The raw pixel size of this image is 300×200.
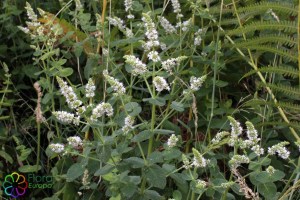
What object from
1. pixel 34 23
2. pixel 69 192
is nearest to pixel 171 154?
pixel 69 192

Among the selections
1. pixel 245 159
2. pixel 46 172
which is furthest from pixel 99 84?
pixel 245 159

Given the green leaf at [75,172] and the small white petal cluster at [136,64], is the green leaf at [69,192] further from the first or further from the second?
the small white petal cluster at [136,64]

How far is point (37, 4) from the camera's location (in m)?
3.97

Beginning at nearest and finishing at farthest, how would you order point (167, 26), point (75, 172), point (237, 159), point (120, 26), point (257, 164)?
point (237, 159), point (257, 164), point (75, 172), point (120, 26), point (167, 26)

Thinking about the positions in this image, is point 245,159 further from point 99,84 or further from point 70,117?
point 99,84

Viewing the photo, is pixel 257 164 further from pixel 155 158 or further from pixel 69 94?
pixel 69 94

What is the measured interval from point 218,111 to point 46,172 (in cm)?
94

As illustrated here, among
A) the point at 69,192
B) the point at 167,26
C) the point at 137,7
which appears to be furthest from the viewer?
the point at 137,7

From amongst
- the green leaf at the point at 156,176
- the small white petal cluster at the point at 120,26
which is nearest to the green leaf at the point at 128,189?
the green leaf at the point at 156,176
